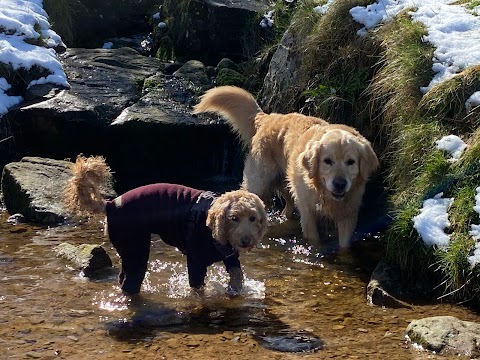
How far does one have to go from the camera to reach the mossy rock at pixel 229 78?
33.9 ft

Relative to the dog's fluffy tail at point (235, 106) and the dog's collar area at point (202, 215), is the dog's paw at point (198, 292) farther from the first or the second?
the dog's fluffy tail at point (235, 106)

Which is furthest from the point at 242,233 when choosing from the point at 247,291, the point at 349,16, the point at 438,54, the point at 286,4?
the point at 286,4

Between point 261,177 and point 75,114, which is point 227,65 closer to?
point 75,114

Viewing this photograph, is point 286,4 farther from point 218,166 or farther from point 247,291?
point 247,291

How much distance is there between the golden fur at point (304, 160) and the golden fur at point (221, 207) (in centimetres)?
161

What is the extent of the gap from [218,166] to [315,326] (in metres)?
4.93

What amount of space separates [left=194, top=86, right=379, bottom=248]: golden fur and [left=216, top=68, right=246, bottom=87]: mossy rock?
181cm

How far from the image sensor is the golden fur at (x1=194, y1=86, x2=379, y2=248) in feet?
21.7

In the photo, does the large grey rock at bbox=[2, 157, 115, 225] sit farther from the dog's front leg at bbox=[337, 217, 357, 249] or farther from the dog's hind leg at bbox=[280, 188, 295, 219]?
the dog's front leg at bbox=[337, 217, 357, 249]

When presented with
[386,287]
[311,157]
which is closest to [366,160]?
[311,157]

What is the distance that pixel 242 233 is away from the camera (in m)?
5.14

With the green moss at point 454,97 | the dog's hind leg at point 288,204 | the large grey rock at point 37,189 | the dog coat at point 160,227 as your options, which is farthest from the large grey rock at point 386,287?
the large grey rock at point 37,189

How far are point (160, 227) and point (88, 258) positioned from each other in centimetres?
102

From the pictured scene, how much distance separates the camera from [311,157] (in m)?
6.77
